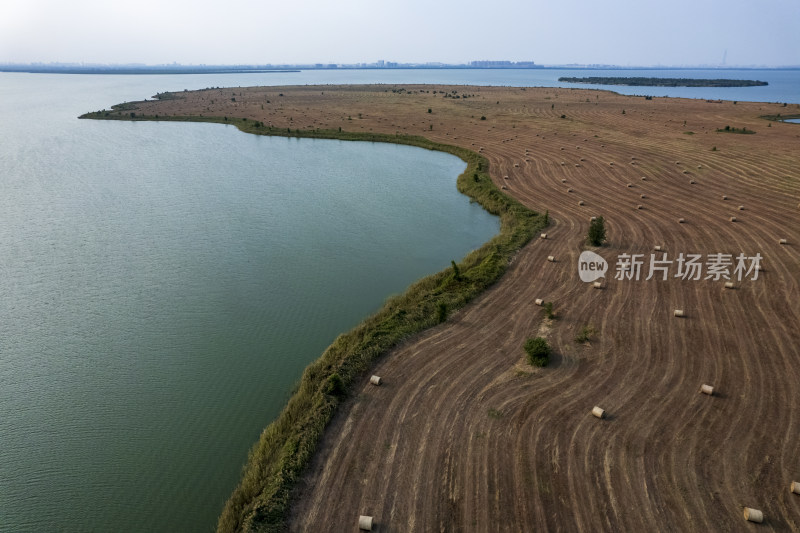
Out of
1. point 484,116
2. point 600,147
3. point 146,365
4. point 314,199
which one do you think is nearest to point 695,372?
point 146,365

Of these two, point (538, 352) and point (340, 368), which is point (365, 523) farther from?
point (538, 352)

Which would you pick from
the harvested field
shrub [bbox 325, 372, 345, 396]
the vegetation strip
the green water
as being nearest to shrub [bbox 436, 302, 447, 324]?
the vegetation strip

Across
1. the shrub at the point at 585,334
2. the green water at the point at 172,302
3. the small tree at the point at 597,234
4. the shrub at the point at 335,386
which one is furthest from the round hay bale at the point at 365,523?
the small tree at the point at 597,234

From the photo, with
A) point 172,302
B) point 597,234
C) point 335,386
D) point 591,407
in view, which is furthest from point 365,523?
point 597,234

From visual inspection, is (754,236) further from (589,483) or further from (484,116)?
(484,116)

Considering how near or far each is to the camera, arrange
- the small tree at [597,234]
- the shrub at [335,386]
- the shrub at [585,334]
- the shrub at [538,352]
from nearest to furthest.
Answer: the shrub at [335,386], the shrub at [538,352], the shrub at [585,334], the small tree at [597,234]

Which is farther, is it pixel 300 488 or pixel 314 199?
pixel 314 199

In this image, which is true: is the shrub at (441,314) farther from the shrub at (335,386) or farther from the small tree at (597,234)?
the small tree at (597,234)
